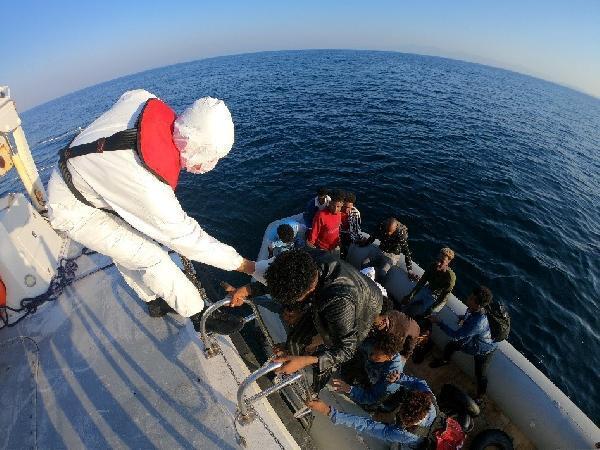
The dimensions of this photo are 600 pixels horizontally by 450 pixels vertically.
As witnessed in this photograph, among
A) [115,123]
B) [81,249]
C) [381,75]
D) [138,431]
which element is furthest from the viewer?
[381,75]

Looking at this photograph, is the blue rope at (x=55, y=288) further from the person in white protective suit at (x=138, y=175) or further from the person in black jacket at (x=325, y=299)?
the person in black jacket at (x=325, y=299)

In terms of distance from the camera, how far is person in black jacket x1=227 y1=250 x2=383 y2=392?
246cm

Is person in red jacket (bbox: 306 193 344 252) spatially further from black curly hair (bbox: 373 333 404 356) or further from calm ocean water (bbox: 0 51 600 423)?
calm ocean water (bbox: 0 51 600 423)

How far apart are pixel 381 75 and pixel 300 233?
5562 cm

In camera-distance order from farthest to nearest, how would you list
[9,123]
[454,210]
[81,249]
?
[454,210]
[81,249]
[9,123]

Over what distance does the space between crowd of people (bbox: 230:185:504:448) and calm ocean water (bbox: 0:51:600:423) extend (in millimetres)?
3950

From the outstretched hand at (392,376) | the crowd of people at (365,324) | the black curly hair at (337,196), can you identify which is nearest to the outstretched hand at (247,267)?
the crowd of people at (365,324)

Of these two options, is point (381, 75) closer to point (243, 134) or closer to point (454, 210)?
point (243, 134)

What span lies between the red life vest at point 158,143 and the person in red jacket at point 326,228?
4454mm

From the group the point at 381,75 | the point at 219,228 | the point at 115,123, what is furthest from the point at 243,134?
the point at 381,75

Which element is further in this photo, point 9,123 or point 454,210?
point 454,210

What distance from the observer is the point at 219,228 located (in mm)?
12758

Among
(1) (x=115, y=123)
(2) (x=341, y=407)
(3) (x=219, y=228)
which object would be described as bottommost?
(3) (x=219, y=228)

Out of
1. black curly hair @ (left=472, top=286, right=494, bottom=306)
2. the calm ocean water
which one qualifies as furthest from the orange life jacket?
black curly hair @ (left=472, top=286, right=494, bottom=306)
